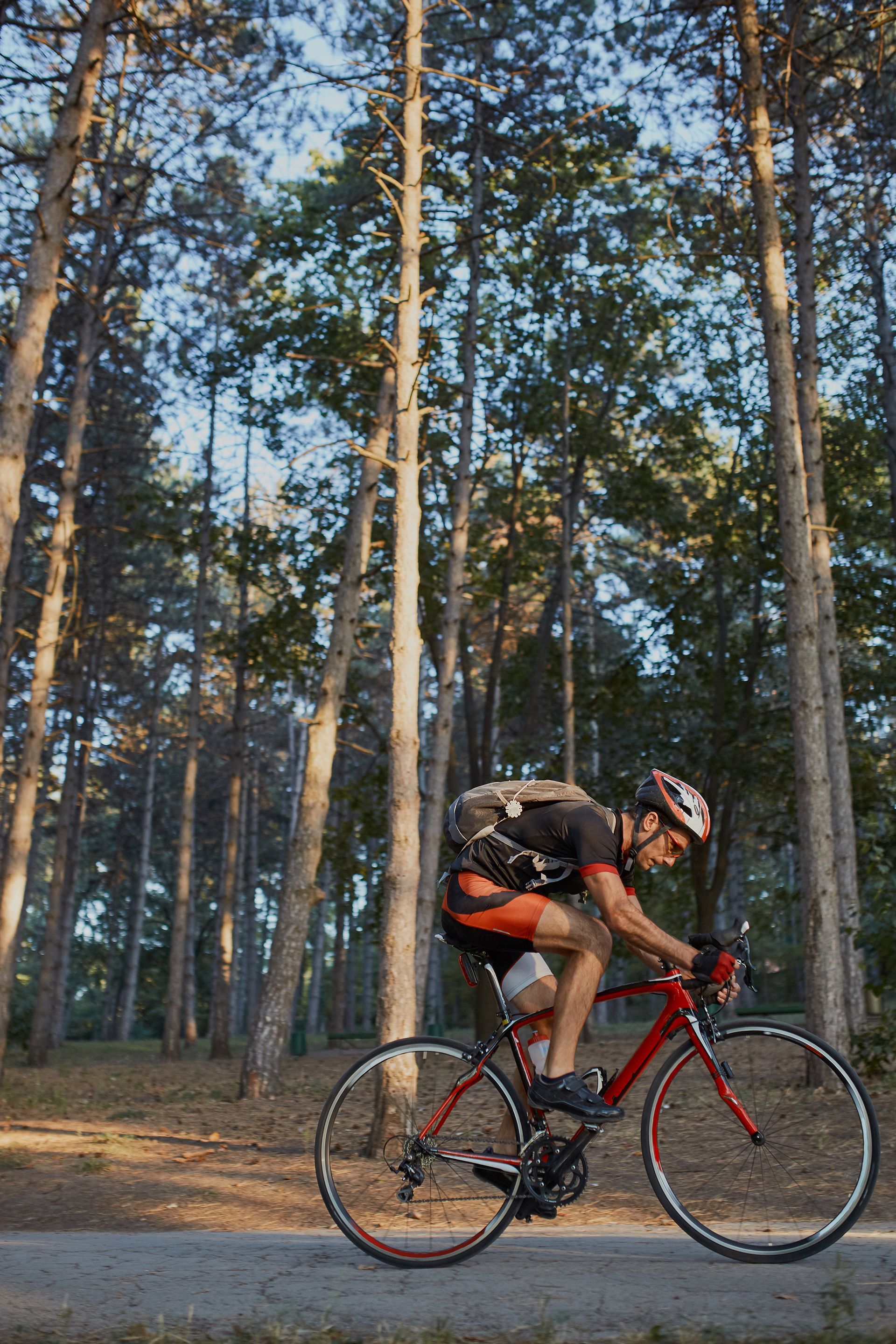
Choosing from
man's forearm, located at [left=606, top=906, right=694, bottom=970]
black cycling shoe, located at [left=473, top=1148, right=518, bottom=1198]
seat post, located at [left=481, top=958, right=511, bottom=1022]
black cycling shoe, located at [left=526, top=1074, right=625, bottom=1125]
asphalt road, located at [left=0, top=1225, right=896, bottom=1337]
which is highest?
man's forearm, located at [left=606, top=906, right=694, bottom=970]

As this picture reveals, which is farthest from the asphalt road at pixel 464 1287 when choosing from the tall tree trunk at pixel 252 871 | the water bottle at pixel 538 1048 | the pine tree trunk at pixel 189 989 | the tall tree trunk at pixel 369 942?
the tall tree trunk at pixel 252 871

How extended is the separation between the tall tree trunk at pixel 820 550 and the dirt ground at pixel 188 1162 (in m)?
2.86

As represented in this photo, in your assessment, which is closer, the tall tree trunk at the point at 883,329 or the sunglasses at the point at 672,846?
the sunglasses at the point at 672,846

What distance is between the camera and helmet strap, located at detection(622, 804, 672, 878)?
13.4 ft

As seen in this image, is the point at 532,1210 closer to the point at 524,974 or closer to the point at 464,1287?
the point at 464,1287

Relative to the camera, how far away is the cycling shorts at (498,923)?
13.4ft

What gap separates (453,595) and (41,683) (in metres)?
5.47

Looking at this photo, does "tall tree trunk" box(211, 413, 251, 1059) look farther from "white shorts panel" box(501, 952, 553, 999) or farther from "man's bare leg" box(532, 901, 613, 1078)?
"man's bare leg" box(532, 901, 613, 1078)

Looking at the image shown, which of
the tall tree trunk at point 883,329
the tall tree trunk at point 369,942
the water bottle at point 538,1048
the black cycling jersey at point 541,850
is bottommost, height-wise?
the water bottle at point 538,1048

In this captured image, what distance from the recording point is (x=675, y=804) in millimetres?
4043

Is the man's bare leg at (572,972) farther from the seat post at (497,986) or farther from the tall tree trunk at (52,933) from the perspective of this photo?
the tall tree trunk at (52,933)

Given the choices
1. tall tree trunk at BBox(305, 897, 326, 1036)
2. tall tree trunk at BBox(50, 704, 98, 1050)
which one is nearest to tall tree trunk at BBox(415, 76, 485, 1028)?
tall tree trunk at BBox(50, 704, 98, 1050)

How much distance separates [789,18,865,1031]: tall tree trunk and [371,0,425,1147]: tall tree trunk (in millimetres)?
4824

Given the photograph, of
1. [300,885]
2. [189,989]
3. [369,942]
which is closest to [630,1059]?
[300,885]
